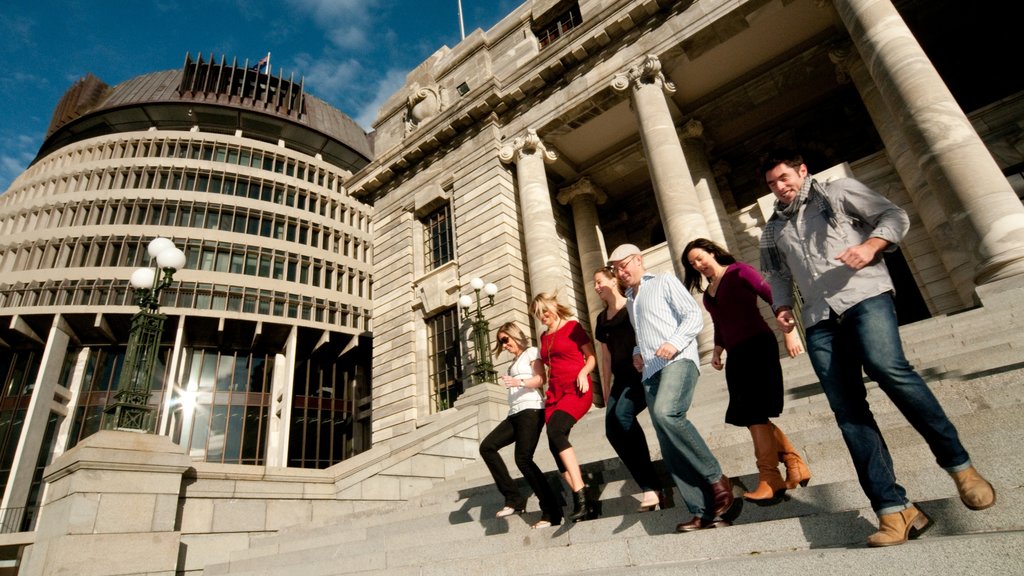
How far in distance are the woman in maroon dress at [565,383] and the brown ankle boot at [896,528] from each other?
6.99ft

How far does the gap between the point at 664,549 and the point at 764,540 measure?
2.07 ft

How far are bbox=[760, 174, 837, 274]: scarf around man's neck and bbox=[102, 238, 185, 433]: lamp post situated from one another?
24.9 ft

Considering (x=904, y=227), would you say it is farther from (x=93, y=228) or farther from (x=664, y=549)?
(x=93, y=228)

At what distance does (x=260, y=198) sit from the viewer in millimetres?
36500

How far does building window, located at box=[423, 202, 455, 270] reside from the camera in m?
18.3

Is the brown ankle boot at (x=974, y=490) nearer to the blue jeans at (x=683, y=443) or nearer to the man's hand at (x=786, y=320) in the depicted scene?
the man's hand at (x=786, y=320)

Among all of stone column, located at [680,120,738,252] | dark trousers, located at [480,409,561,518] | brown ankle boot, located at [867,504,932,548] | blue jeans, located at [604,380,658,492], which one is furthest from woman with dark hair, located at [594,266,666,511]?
stone column, located at [680,120,738,252]

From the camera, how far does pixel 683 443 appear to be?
335cm

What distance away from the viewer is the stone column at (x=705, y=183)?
15.0 metres

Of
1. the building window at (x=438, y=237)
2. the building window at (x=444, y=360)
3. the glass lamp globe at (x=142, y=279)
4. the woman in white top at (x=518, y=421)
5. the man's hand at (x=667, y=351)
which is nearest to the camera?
the man's hand at (x=667, y=351)

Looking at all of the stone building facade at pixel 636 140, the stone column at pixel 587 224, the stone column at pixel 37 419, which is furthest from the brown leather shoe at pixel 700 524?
the stone column at pixel 37 419

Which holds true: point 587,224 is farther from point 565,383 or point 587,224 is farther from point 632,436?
point 632,436

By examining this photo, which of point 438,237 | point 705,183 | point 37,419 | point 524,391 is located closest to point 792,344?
point 524,391

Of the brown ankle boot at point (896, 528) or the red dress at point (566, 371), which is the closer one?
the brown ankle boot at point (896, 528)
